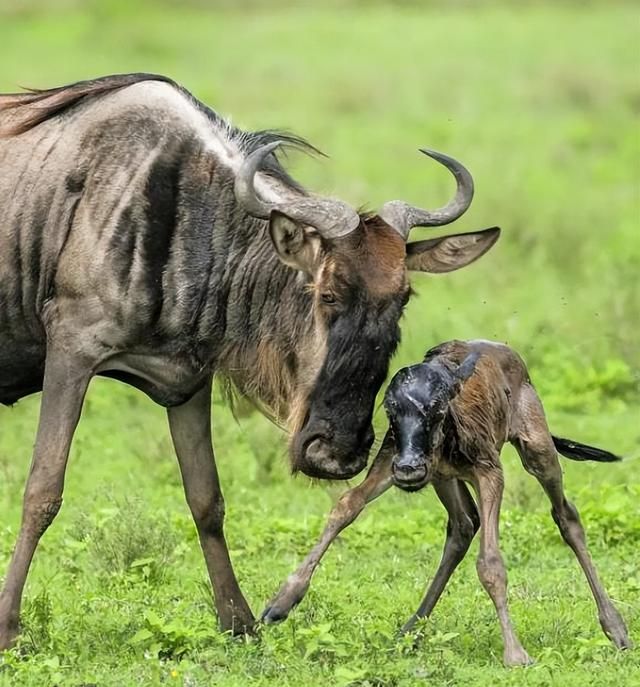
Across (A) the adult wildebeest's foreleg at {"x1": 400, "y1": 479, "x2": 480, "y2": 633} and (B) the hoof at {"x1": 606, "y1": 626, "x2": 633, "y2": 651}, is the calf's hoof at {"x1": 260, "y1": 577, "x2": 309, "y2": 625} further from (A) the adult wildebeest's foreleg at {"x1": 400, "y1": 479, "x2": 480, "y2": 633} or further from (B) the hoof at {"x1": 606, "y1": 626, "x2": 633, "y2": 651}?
(B) the hoof at {"x1": 606, "y1": 626, "x2": 633, "y2": 651}

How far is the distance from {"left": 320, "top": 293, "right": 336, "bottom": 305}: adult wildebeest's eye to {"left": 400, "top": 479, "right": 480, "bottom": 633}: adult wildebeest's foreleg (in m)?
1.08

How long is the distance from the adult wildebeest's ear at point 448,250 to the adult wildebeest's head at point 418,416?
1.62 feet

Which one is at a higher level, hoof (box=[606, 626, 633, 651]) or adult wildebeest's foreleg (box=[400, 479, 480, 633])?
adult wildebeest's foreleg (box=[400, 479, 480, 633])

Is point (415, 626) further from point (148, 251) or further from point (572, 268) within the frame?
point (572, 268)

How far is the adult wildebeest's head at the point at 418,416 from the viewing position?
681cm

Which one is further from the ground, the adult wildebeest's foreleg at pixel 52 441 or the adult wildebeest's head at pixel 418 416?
the adult wildebeest's head at pixel 418 416

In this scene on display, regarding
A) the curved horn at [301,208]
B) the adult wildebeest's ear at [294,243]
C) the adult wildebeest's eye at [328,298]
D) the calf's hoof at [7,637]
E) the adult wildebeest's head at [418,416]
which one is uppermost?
the curved horn at [301,208]

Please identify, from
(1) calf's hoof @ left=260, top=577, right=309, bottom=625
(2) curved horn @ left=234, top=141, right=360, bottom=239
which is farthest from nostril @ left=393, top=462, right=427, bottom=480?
(2) curved horn @ left=234, top=141, right=360, bottom=239

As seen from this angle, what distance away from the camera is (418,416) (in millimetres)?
6902

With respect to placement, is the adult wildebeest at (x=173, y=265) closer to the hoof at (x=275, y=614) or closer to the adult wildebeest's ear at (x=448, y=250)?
the adult wildebeest's ear at (x=448, y=250)

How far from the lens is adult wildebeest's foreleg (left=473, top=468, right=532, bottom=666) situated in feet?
22.2

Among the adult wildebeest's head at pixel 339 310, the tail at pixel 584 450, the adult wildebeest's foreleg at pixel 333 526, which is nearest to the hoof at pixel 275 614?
the adult wildebeest's foreleg at pixel 333 526

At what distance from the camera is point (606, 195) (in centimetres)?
1853

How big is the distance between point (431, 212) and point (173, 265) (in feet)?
3.67
